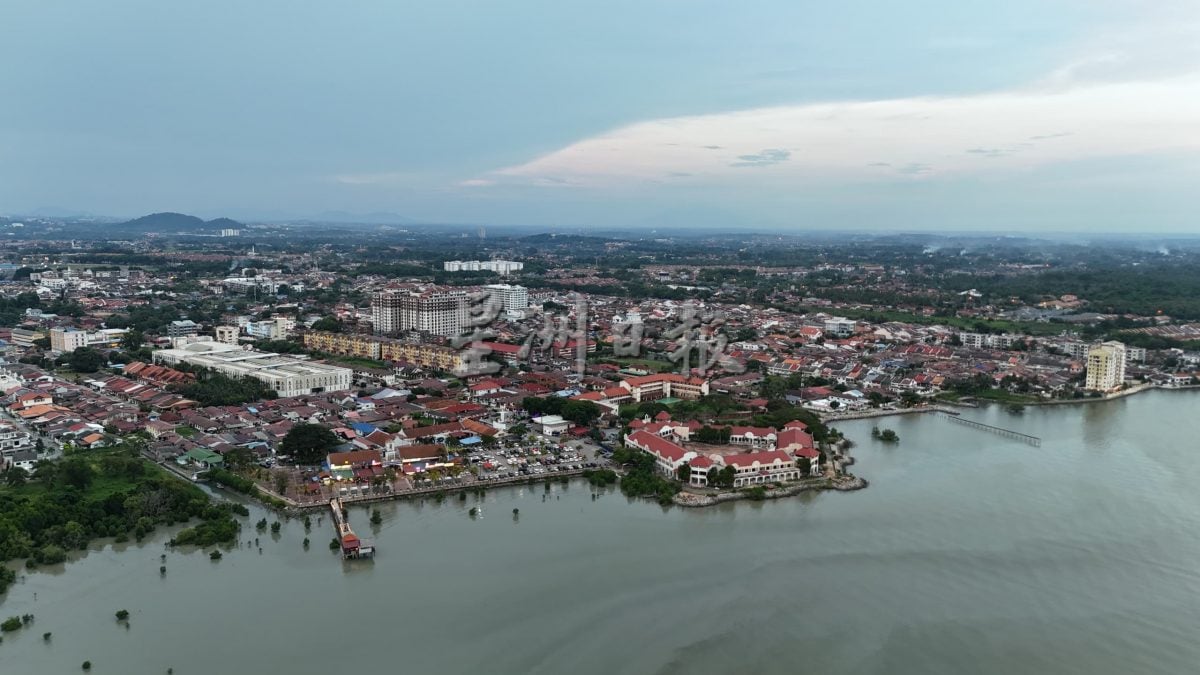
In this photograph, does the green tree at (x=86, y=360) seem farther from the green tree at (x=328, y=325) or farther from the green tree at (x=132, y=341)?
the green tree at (x=328, y=325)

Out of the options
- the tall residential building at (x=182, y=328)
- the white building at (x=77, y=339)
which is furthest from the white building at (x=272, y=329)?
the white building at (x=77, y=339)

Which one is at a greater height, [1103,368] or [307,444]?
[1103,368]

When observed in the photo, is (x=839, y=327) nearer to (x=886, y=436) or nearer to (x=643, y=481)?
(x=886, y=436)

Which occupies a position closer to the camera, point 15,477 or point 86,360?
point 15,477

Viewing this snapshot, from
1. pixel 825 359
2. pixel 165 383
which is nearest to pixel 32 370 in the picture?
pixel 165 383

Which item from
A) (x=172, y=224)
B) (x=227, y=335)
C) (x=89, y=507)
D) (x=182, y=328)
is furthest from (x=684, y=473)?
(x=172, y=224)

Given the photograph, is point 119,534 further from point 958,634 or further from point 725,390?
point 725,390
